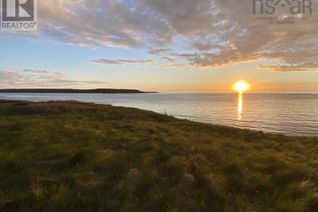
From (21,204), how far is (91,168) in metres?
2.41

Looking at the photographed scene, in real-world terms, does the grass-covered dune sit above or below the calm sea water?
above

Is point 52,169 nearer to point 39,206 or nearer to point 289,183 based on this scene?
point 39,206

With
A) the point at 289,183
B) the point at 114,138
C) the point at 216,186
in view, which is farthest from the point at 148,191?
the point at 114,138

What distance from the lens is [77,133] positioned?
12.9 meters

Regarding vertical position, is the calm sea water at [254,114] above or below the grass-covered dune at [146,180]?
below

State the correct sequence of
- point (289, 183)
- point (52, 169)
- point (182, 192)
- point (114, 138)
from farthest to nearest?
point (114, 138)
point (52, 169)
point (289, 183)
point (182, 192)

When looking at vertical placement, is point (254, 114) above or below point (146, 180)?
below

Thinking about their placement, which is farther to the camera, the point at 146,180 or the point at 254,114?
the point at 254,114

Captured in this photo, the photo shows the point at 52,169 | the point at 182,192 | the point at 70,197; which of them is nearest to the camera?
the point at 70,197

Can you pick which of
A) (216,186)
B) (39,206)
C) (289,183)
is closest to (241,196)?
(216,186)

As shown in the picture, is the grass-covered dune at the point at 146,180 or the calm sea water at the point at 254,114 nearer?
the grass-covered dune at the point at 146,180

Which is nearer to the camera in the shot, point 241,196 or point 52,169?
point 241,196

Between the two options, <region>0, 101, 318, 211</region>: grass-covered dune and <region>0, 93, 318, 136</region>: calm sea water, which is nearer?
<region>0, 101, 318, 211</region>: grass-covered dune

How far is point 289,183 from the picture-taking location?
22.1 feet
